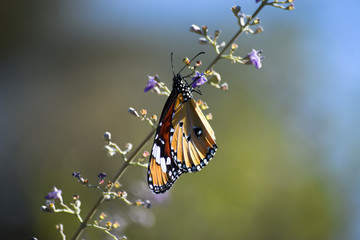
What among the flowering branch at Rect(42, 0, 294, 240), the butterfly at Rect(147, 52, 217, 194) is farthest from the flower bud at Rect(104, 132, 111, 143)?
the butterfly at Rect(147, 52, 217, 194)

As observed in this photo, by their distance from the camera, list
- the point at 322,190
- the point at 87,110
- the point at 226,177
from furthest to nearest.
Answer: the point at 87,110 < the point at 322,190 < the point at 226,177

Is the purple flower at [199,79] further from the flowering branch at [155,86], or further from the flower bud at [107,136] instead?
the flower bud at [107,136]

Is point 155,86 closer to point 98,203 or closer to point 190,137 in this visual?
point 190,137

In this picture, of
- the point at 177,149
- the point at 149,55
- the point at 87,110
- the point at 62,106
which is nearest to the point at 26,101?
the point at 62,106

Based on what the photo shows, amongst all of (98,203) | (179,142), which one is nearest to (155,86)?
(179,142)

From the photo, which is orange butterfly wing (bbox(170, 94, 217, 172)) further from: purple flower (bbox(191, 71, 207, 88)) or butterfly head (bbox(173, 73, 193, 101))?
purple flower (bbox(191, 71, 207, 88))

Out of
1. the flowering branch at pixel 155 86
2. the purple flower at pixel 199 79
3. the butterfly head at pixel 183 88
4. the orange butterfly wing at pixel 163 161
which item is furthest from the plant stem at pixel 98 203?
the butterfly head at pixel 183 88

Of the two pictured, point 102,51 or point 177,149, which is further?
point 102,51

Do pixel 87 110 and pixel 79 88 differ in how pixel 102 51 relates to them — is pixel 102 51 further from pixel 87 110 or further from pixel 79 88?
pixel 87 110
